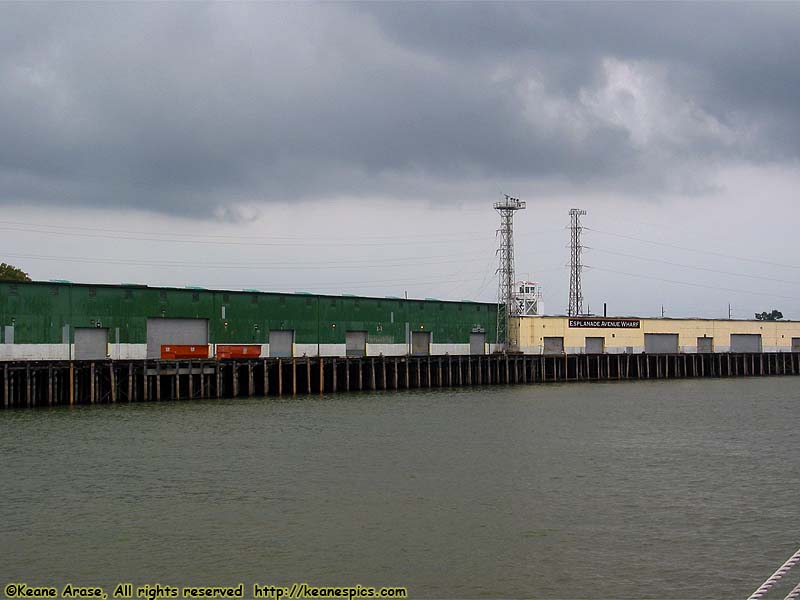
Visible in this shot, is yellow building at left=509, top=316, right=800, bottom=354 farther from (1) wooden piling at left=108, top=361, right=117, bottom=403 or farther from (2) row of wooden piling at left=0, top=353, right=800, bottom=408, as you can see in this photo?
(1) wooden piling at left=108, top=361, right=117, bottom=403

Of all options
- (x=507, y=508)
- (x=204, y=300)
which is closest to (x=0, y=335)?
(x=204, y=300)

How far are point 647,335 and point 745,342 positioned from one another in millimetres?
14859

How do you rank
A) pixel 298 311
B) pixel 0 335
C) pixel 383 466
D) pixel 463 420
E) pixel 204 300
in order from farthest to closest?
1. pixel 298 311
2. pixel 204 300
3. pixel 0 335
4. pixel 463 420
5. pixel 383 466

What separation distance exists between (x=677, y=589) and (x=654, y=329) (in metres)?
84.7

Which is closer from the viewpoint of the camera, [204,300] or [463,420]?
[463,420]

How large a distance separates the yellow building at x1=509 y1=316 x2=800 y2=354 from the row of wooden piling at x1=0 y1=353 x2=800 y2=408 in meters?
1.91

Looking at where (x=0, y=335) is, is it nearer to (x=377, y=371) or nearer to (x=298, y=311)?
(x=298, y=311)

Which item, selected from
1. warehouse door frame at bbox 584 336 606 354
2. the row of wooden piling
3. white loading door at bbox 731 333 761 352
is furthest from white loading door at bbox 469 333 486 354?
white loading door at bbox 731 333 761 352

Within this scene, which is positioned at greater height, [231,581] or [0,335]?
[0,335]

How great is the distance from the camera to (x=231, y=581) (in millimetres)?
19094

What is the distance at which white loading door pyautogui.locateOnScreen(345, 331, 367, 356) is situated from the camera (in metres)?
79.5

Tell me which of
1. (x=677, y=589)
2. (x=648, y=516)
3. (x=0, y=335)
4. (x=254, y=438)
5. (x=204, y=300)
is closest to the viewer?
(x=677, y=589)

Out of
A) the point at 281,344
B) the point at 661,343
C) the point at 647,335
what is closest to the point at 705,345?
the point at 661,343

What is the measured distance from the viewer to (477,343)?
90.3 meters
